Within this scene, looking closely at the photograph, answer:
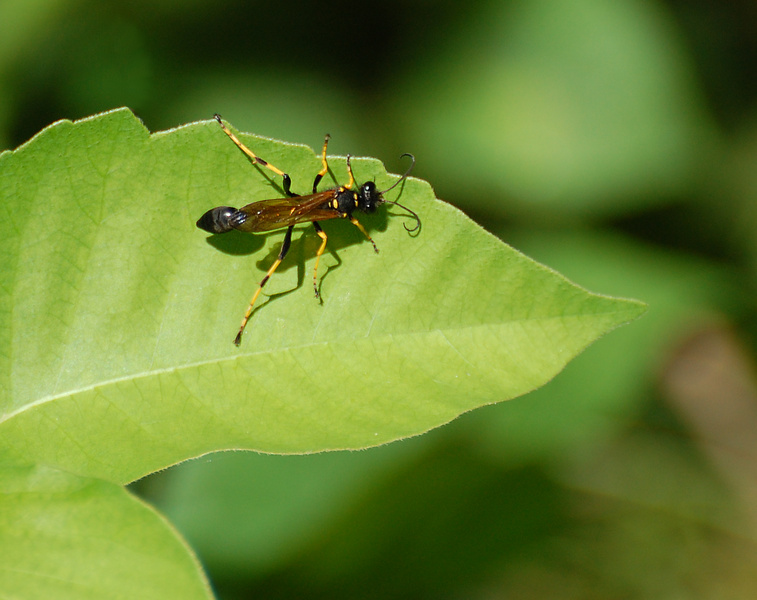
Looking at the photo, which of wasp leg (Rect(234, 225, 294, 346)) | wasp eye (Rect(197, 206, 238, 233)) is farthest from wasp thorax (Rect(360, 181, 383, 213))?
wasp eye (Rect(197, 206, 238, 233))

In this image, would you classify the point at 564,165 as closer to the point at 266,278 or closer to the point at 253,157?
the point at 266,278

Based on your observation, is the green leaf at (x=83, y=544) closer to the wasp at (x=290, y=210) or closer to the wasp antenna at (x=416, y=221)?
the wasp at (x=290, y=210)

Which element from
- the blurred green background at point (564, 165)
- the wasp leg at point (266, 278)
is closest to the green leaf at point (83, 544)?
the wasp leg at point (266, 278)

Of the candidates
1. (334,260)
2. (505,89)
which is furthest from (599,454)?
(334,260)

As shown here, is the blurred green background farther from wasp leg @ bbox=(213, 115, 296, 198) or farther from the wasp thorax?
wasp leg @ bbox=(213, 115, 296, 198)

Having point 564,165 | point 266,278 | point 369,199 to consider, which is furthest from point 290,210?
point 564,165

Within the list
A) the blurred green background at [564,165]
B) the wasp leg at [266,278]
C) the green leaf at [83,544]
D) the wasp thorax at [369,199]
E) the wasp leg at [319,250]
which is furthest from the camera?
the blurred green background at [564,165]

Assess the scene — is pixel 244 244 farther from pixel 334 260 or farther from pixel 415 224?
pixel 415 224
